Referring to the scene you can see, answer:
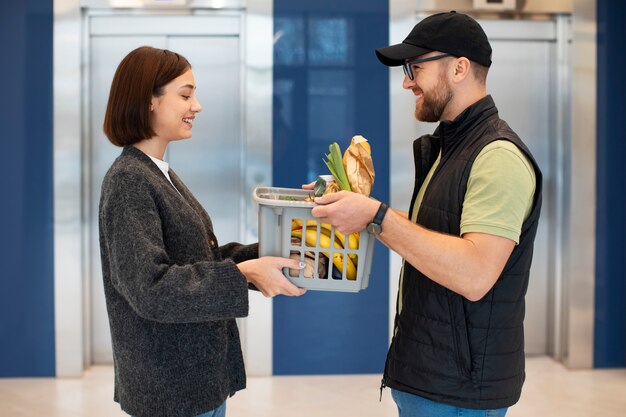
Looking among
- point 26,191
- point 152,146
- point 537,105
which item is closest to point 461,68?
point 152,146

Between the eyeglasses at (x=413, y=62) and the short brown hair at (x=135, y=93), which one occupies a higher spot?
the eyeglasses at (x=413, y=62)

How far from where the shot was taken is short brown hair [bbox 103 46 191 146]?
6.32 feet

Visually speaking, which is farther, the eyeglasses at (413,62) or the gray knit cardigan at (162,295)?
the eyeglasses at (413,62)

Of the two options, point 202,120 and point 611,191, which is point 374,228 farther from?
point 611,191

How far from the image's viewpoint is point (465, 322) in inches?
71.9

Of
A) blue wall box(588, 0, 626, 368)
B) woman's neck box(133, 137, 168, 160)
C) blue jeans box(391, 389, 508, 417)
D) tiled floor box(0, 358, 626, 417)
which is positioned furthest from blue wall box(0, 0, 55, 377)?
blue wall box(588, 0, 626, 368)

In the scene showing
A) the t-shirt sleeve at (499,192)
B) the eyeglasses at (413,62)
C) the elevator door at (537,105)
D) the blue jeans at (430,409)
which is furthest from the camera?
the elevator door at (537,105)

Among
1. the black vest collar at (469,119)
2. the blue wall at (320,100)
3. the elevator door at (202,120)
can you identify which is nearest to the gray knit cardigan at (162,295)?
the black vest collar at (469,119)

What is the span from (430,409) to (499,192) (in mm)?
561

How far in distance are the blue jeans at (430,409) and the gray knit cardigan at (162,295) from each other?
18.4 inches

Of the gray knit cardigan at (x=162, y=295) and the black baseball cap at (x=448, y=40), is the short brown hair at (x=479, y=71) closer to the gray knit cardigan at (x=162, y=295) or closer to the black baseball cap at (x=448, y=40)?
the black baseball cap at (x=448, y=40)

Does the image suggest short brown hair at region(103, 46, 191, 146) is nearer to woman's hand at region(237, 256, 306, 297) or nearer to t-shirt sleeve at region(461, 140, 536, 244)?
woman's hand at region(237, 256, 306, 297)

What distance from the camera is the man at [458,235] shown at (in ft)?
5.67

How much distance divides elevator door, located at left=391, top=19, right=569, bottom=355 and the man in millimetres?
3234
